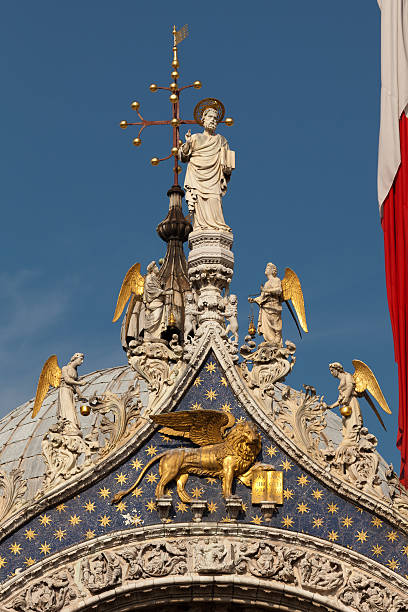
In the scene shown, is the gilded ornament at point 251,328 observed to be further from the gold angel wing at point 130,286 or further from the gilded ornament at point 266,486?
the gilded ornament at point 266,486

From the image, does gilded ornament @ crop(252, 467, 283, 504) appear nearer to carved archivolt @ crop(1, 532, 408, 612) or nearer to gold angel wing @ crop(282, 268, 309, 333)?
carved archivolt @ crop(1, 532, 408, 612)

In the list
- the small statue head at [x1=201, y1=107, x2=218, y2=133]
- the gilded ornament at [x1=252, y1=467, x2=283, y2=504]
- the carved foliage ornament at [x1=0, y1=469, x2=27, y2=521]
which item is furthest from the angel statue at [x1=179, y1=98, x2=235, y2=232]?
the carved foliage ornament at [x1=0, y1=469, x2=27, y2=521]

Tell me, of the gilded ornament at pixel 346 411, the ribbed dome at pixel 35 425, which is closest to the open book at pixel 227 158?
the gilded ornament at pixel 346 411

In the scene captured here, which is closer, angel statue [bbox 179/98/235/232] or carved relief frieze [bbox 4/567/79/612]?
carved relief frieze [bbox 4/567/79/612]

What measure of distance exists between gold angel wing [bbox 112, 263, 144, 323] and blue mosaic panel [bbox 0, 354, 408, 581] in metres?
2.47

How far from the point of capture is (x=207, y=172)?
23688 millimetres

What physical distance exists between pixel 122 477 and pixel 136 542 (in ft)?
2.99

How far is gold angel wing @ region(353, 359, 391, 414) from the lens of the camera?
22375mm

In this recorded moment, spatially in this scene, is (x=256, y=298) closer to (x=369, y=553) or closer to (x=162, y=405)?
(x=162, y=405)

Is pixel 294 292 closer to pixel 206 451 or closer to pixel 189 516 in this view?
pixel 206 451

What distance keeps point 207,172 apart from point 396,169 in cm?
261

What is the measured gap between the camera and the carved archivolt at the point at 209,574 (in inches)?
830

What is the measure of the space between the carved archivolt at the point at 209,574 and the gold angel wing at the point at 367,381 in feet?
7.42

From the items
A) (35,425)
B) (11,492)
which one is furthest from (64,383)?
(35,425)
